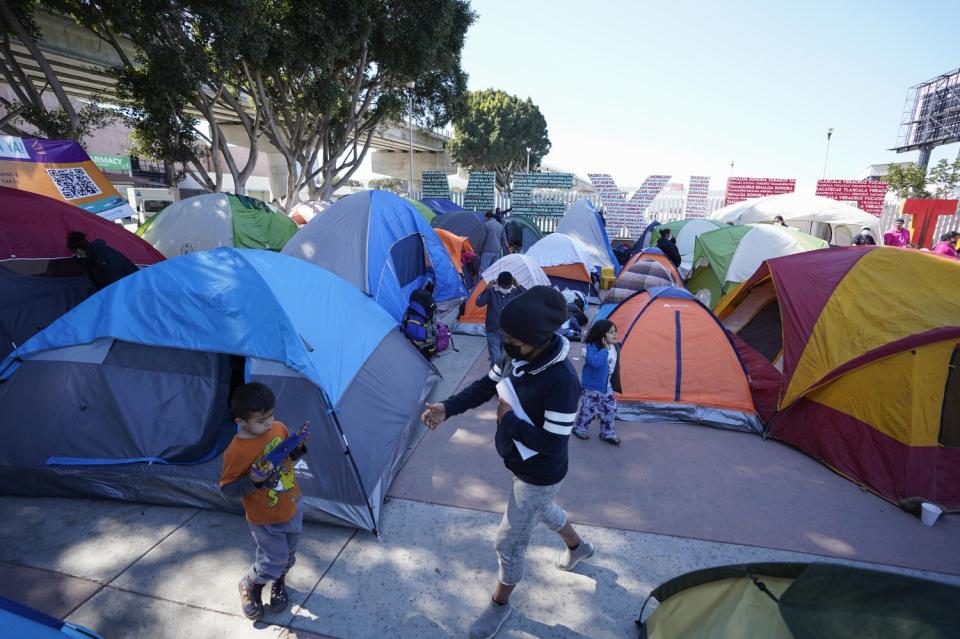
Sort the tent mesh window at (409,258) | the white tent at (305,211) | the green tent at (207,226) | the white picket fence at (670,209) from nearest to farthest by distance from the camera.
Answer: the tent mesh window at (409,258) < the green tent at (207,226) < the white tent at (305,211) < the white picket fence at (670,209)

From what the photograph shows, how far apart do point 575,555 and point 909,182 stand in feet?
85.6

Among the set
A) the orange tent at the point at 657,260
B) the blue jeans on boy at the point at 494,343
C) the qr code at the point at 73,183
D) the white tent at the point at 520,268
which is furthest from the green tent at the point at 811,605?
the qr code at the point at 73,183

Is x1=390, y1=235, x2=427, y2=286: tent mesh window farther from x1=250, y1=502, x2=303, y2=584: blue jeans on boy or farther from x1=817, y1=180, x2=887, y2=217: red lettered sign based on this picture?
x1=817, y1=180, x2=887, y2=217: red lettered sign

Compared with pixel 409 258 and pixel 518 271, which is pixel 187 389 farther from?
pixel 409 258

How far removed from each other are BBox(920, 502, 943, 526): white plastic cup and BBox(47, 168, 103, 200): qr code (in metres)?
10.3

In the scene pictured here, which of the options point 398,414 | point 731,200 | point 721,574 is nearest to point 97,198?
point 398,414

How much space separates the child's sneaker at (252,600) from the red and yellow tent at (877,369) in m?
4.52

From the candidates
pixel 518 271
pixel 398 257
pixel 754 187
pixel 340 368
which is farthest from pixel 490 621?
pixel 754 187

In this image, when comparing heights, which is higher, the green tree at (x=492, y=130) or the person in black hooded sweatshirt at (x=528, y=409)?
the green tree at (x=492, y=130)

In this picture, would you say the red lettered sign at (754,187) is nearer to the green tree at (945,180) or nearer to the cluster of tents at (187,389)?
the green tree at (945,180)

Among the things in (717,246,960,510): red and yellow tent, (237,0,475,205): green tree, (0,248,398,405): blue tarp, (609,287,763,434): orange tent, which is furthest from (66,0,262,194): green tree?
(717,246,960,510): red and yellow tent

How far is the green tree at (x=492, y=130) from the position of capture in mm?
32844

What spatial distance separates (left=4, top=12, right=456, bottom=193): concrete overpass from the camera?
12079mm

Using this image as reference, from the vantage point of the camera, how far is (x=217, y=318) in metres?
3.36
